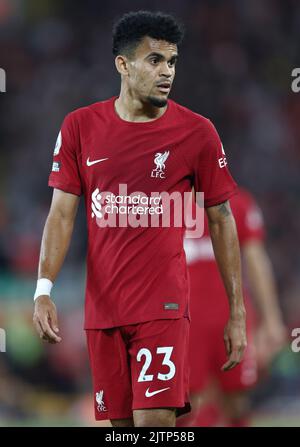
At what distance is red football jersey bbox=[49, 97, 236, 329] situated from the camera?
453cm

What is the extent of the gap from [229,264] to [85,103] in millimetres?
6376

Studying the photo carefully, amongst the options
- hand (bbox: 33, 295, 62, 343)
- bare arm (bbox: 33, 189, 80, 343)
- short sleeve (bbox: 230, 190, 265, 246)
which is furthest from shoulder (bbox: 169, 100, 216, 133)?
short sleeve (bbox: 230, 190, 265, 246)

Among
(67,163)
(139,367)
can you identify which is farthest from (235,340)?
(67,163)

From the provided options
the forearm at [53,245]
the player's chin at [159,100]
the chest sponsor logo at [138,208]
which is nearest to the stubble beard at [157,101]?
the player's chin at [159,100]

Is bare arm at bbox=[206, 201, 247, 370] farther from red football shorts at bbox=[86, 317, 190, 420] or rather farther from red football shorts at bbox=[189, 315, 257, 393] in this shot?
red football shorts at bbox=[189, 315, 257, 393]

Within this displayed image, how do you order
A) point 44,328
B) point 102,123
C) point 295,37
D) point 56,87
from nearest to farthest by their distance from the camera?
1. point 44,328
2. point 102,123
3. point 56,87
4. point 295,37

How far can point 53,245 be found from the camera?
4.64 metres

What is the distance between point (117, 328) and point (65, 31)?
732cm

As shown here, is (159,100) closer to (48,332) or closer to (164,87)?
(164,87)

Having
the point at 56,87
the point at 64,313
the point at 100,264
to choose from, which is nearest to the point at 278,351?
the point at 64,313

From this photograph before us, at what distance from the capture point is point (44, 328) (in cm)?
435

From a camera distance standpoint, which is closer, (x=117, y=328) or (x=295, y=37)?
(x=117, y=328)

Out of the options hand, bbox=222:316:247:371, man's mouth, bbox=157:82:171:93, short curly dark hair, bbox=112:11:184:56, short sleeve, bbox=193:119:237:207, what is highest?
short curly dark hair, bbox=112:11:184:56

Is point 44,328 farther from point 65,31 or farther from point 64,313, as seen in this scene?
point 65,31
